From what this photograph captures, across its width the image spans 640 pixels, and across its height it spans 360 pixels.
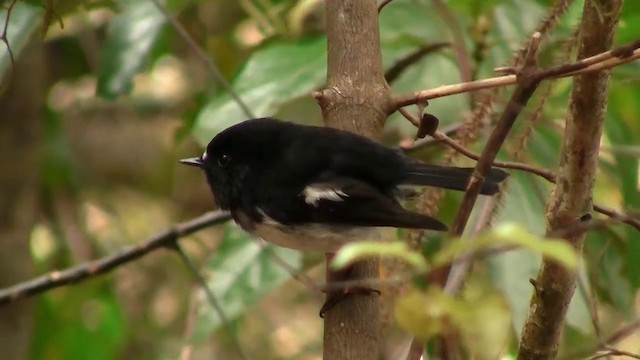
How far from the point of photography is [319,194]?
7.23 feet

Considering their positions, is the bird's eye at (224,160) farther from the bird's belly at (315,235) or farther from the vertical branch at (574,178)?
the vertical branch at (574,178)

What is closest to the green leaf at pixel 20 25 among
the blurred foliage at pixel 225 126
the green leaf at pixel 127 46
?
the blurred foliage at pixel 225 126

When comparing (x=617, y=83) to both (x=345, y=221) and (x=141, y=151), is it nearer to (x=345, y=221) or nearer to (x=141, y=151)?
(x=345, y=221)

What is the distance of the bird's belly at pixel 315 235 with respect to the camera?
2.22 meters

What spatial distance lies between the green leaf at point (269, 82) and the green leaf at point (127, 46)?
287mm

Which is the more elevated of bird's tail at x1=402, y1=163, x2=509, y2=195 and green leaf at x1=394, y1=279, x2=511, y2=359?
green leaf at x1=394, y1=279, x2=511, y2=359

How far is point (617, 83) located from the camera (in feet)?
7.45

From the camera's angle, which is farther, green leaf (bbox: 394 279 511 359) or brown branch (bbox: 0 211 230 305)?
brown branch (bbox: 0 211 230 305)

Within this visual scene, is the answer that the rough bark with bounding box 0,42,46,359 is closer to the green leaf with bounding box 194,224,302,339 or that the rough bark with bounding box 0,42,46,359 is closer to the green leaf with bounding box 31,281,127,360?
the green leaf with bounding box 31,281,127,360

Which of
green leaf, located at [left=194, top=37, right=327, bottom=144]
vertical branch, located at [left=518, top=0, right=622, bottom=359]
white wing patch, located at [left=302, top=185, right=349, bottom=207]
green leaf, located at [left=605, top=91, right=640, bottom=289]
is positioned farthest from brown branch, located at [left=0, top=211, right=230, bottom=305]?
vertical branch, located at [left=518, top=0, right=622, bottom=359]

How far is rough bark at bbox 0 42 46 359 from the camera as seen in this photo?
2.77 m

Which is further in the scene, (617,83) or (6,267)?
(6,267)

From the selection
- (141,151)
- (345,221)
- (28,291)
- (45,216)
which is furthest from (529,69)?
(141,151)

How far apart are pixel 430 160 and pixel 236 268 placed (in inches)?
23.5
